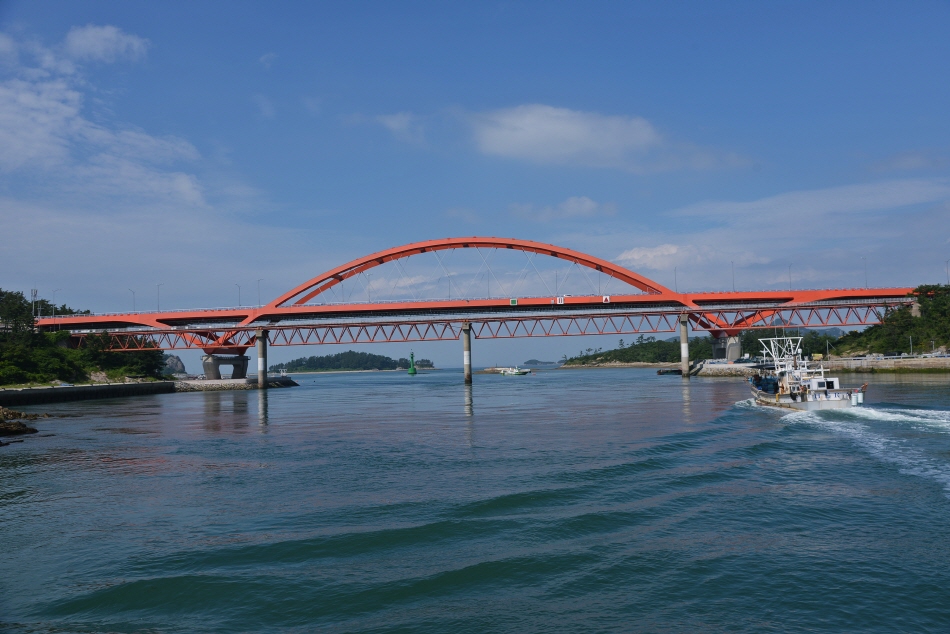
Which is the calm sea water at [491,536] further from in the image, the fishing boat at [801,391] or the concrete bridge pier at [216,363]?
the concrete bridge pier at [216,363]

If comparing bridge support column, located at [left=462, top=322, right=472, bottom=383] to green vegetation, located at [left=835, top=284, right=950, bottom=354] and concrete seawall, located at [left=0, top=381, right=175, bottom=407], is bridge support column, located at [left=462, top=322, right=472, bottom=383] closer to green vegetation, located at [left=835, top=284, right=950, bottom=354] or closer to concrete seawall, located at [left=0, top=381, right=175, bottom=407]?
concrete seawall, located at [left=0, top=381, right=175, bottom=407]

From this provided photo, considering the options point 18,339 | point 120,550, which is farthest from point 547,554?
point 18,339

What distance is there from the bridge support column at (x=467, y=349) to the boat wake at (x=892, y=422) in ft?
161

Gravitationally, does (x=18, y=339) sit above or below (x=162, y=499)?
above

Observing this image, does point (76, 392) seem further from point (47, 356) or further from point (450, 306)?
point (450, 306)

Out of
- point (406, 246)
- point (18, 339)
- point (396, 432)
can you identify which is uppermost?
point (406, 246)

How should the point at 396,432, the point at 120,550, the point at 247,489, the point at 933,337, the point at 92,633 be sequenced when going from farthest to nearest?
1. the point at 933,337
2. the point at 396,432
3. the point at 247,489
4. the point at 120,550
5. the point at 92,633

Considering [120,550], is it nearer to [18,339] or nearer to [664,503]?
[664,503]

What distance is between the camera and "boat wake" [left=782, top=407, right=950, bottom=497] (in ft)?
51.0

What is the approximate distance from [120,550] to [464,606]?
6609 millimetres

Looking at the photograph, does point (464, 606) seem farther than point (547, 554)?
No

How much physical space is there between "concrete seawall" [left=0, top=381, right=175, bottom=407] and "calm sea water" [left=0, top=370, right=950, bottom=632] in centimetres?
3544

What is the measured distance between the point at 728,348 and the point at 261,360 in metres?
64.2

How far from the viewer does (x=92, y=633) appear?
7.76 metres
